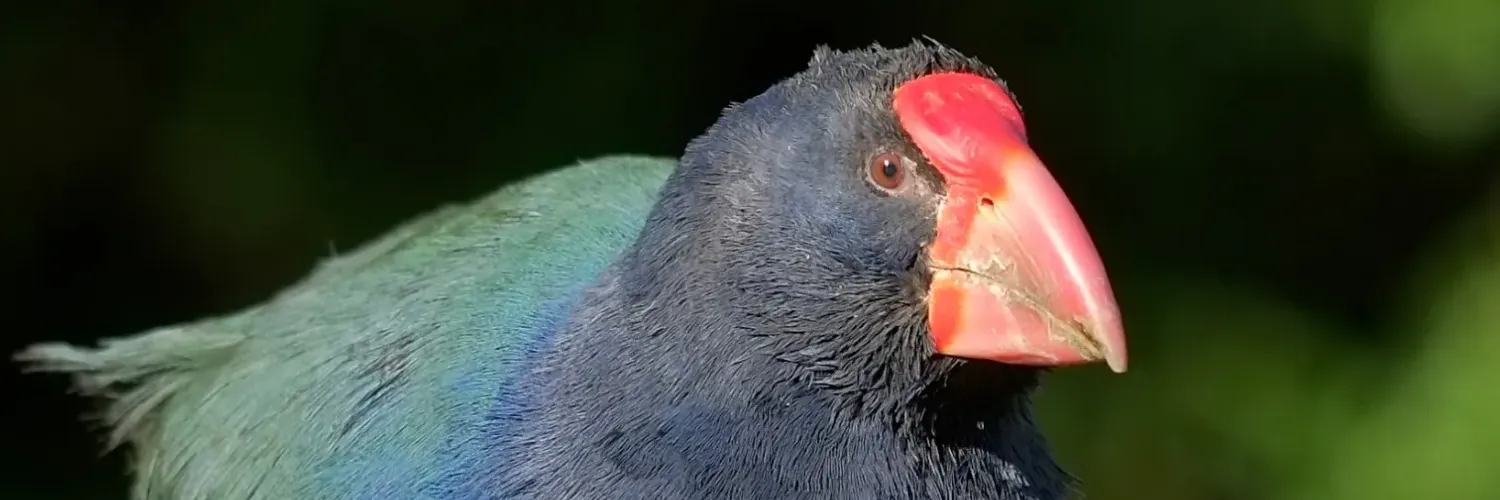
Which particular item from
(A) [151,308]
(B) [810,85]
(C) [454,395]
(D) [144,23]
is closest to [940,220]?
(B) [810,85]

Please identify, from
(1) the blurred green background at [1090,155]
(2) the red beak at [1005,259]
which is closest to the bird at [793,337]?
(2) the red beak at [1005,259]

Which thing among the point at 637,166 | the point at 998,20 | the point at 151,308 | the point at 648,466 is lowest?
the point at 151,308

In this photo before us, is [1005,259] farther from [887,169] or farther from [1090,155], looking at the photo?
[1090,155]

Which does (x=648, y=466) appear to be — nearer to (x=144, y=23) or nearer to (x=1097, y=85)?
(x=1097, y=85)

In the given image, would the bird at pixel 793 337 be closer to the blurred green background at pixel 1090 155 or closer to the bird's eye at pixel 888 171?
the bird's eye at pixel 888 171

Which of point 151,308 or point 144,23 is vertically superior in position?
point 144,23

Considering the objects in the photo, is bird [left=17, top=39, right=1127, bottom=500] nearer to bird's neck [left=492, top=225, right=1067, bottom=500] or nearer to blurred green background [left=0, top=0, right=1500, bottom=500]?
bird's neck [left=492, top=225, right=1067, bottom=500]
